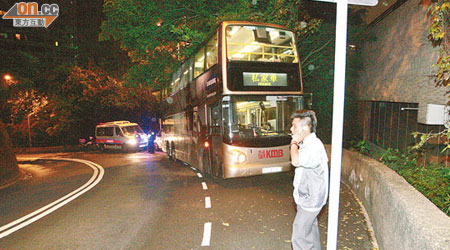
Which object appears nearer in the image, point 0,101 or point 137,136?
point 137,136

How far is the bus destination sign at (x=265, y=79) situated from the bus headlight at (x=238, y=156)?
1995 mm

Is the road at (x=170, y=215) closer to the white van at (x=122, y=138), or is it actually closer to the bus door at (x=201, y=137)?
the bus door at (x=201, y=137)

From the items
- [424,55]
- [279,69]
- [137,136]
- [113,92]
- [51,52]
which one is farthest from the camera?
[51,52]

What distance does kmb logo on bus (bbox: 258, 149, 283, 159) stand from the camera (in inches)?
322

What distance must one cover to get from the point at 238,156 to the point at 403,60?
361 inches

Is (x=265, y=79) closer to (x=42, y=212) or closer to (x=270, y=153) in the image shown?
(x=270, y=153)

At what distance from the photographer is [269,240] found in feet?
15.9

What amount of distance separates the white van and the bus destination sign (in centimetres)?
1592

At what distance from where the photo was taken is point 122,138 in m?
21.4

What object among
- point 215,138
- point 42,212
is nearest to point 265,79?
point 215,138

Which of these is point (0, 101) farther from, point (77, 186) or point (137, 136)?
point (77, 186)

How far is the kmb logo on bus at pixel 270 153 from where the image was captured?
8.18 metres

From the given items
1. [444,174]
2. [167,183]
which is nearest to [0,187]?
[167,183]

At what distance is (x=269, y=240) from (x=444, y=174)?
3.96m
